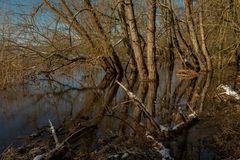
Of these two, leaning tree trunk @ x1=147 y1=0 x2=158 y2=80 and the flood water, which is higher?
leaning tree trunk @ x1=147 y1=0 x2=158 y2=80

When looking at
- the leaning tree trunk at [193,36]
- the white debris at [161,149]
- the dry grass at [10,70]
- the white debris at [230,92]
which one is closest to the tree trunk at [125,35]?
the leaning tree trunk at [193,36]

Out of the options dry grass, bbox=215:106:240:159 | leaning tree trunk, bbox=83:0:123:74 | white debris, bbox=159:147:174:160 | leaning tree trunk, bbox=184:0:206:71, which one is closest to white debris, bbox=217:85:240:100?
dry grass, bbox=215:106:240:159

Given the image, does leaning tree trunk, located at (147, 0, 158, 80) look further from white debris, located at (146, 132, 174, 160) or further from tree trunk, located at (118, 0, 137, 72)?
white debris, located at (146, 132, 174, 160)

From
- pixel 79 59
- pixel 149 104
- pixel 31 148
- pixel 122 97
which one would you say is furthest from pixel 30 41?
pixel 31 148

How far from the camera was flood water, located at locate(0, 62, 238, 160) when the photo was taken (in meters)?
8.91

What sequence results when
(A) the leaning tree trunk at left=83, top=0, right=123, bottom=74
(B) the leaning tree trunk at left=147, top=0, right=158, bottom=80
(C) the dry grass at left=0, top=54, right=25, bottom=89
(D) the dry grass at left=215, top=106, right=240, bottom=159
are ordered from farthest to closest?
(A) the leaning tree trunk at left=83, top=0, right=123, bottom=74 < (B) the leaning tree trunk at left=147, top=0, right=158, bottom=80 < (C) the dry grass at left=0, top=54, right=25, bottom=89 < (D) the dry grass at left=215, top=106, right=240, bottom=159

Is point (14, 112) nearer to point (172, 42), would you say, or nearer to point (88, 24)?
point (88, 24)

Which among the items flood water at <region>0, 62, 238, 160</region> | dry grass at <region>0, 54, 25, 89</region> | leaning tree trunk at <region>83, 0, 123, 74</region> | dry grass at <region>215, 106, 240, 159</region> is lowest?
dry grass at <region>215, 106, 240, 159</region>

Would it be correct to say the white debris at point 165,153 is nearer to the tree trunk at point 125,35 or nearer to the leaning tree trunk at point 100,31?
the leaning tree trunk at point 100,31

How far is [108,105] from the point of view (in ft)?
41.4

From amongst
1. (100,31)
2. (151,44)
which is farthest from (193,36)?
(100,31)

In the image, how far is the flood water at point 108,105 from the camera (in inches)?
351

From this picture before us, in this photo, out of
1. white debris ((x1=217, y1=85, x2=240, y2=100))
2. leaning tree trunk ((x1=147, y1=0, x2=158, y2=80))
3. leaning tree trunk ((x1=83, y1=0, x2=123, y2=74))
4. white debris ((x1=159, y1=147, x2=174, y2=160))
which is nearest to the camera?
white debris ((x1=159, y1=147, x2=174, y2=160))

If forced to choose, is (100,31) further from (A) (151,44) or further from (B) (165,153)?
(B) (165,153)
